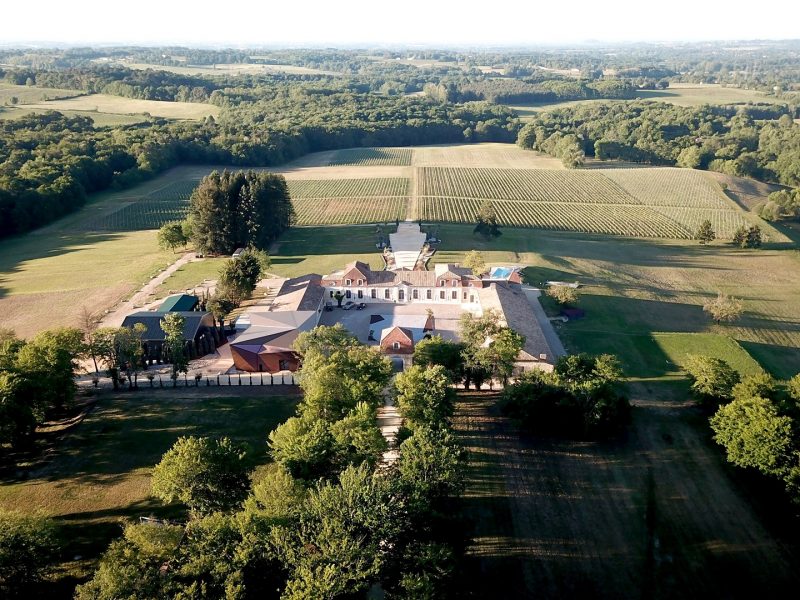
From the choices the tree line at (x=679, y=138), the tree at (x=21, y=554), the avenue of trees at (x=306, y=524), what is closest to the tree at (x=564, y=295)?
the avenue of trees at (x=306, y=524)

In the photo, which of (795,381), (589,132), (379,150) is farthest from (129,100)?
(795,381)

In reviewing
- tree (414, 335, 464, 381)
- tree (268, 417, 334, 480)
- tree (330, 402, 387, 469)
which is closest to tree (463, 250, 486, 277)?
tree (414, 335, 464, 381)

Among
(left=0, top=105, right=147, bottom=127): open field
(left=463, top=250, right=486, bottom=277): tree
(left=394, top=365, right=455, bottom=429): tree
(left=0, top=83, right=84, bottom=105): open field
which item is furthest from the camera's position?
(left=0, top=83, right=84, bottom=105): open field

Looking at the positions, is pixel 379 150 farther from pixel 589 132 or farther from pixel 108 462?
pixel 108 462

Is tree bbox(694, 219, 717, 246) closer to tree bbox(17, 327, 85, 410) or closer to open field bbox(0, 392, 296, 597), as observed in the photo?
open field bbox(0, 392, 296, 597)

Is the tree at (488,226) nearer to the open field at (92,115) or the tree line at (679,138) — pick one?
the tree line at (679,138)

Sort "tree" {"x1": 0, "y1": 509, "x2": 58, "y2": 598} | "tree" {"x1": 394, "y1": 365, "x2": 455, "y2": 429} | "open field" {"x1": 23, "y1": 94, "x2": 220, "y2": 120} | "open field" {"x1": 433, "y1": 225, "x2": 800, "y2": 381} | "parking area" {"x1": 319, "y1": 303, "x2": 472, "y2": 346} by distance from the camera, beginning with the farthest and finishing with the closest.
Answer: "open field" {"x1": 23, "y1": 94, "x2": 220, "y2": 120} → "parking area" {"x1": 319, "y1": 303, "x2": 472, "y2": 346} → "open field" {"x1": 433, "y1": 225, "x2": 800, "y2": 381} → "tree" {"x1": 394, "y1": 365, "x2": 455, "y2": 429} → "tree" {"x1": 0, "y1": 509, "x2": 58, "y2": 598}
